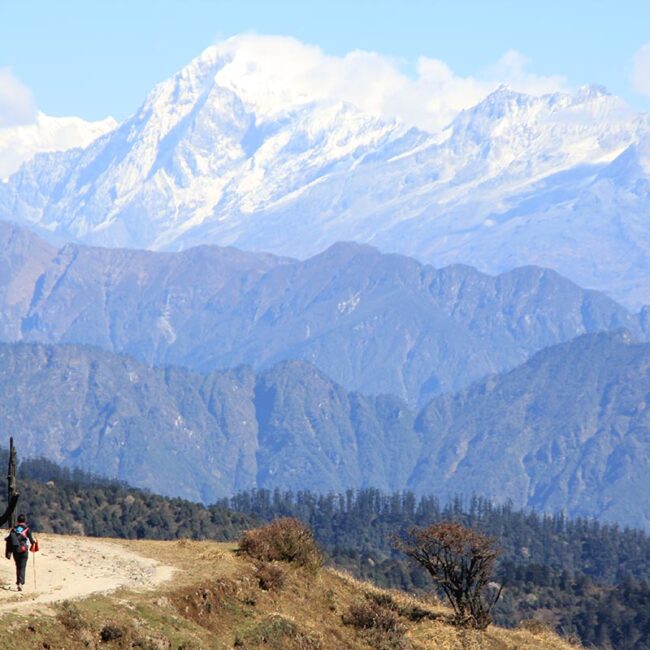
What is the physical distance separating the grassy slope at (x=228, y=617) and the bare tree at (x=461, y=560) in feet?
3.10

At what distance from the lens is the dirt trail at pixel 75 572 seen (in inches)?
1908

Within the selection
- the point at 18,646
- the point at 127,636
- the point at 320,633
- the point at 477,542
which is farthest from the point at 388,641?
the point at 18,646

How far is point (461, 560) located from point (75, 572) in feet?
50.2

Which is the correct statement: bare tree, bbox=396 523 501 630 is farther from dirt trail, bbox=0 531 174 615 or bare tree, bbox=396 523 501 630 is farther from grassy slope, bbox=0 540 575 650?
dirt trail, bbox=0 531 174 615

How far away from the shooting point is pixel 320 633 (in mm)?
53188

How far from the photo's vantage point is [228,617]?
170 feet

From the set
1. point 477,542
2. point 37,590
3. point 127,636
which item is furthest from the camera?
point 477,542

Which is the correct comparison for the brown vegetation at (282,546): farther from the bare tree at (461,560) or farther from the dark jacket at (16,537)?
the dark jacket at (16,537)

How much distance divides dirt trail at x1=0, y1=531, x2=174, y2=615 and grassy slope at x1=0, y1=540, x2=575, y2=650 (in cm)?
81

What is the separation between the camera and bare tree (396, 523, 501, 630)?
59.6 m

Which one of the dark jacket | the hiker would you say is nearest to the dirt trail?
the hiker

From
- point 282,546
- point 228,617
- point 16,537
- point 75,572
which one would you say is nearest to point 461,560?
point 282,546

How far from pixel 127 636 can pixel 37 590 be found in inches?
175

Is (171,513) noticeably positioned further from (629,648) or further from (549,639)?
(549,639)
